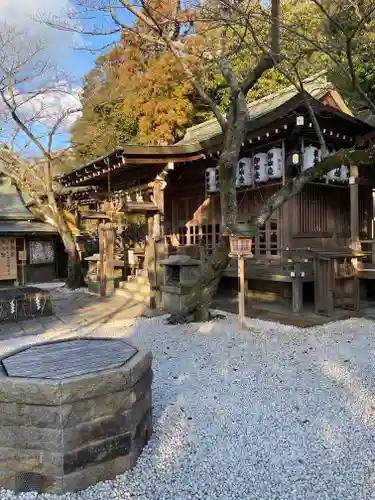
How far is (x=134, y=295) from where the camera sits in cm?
1059

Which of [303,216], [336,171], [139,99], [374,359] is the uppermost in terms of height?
[139,99]

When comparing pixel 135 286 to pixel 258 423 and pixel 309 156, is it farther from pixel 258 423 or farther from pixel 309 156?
pixel 258 423

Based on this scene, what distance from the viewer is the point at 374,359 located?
4.98m

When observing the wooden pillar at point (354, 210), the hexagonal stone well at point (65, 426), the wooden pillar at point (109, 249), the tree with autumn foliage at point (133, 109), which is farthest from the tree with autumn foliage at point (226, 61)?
the tree with autumn foliage at point (133, 109)

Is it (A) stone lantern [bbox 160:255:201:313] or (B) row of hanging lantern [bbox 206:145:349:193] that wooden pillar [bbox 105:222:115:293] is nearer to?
(B) row of hanging lantern [bbox 206:145:349:193]

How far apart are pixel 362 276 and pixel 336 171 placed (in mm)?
2565

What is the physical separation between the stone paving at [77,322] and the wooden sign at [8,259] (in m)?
6.46

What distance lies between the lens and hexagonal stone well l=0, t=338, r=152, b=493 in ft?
7.86

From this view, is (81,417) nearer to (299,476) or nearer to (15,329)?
(299,476)

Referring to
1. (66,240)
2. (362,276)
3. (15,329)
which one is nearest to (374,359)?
(362,276)

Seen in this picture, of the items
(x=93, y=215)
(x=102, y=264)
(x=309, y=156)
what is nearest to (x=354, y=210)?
(x=309, y=156)

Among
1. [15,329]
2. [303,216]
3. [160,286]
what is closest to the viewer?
[15,329]

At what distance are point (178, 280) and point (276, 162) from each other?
138 inches

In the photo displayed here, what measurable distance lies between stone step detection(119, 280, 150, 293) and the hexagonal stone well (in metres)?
7.51
